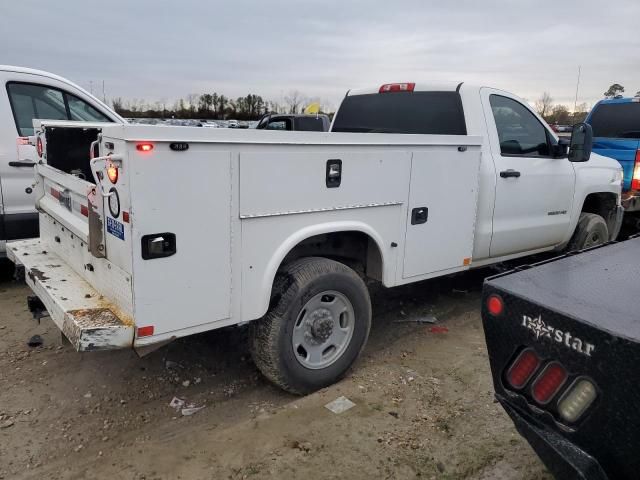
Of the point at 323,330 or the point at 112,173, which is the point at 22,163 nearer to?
the point at 112,173

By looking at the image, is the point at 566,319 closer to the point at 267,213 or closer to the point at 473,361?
the point at 267,213

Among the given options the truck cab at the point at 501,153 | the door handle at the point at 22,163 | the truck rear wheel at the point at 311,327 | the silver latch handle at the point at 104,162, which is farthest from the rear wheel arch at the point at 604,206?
the door handle at the point at 22,163

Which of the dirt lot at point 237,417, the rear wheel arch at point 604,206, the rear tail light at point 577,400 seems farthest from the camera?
the rear wheel arch at point 604,206

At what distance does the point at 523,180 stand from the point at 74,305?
378 cm

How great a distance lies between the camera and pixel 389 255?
3.77 meters

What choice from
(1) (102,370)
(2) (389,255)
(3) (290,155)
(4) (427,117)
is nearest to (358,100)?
(4) (427,117)

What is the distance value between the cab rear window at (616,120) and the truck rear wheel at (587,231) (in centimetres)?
312

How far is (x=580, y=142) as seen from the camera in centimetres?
490

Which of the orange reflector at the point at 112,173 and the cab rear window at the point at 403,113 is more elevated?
the cab rear window at the point at 403,113

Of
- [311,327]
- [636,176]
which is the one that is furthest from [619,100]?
[311,327]

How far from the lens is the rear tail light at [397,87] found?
4.90 metres

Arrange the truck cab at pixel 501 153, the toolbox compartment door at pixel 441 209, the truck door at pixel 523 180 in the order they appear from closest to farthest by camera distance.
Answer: the toolbox compartment door at pixel 441 209, the truck cab at pixel 501 153, the truck door at pixel 523 180

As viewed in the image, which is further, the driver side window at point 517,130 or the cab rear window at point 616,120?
the cab rear window at point 616,120

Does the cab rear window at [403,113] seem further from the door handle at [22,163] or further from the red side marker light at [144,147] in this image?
the door handle at [22,163]
